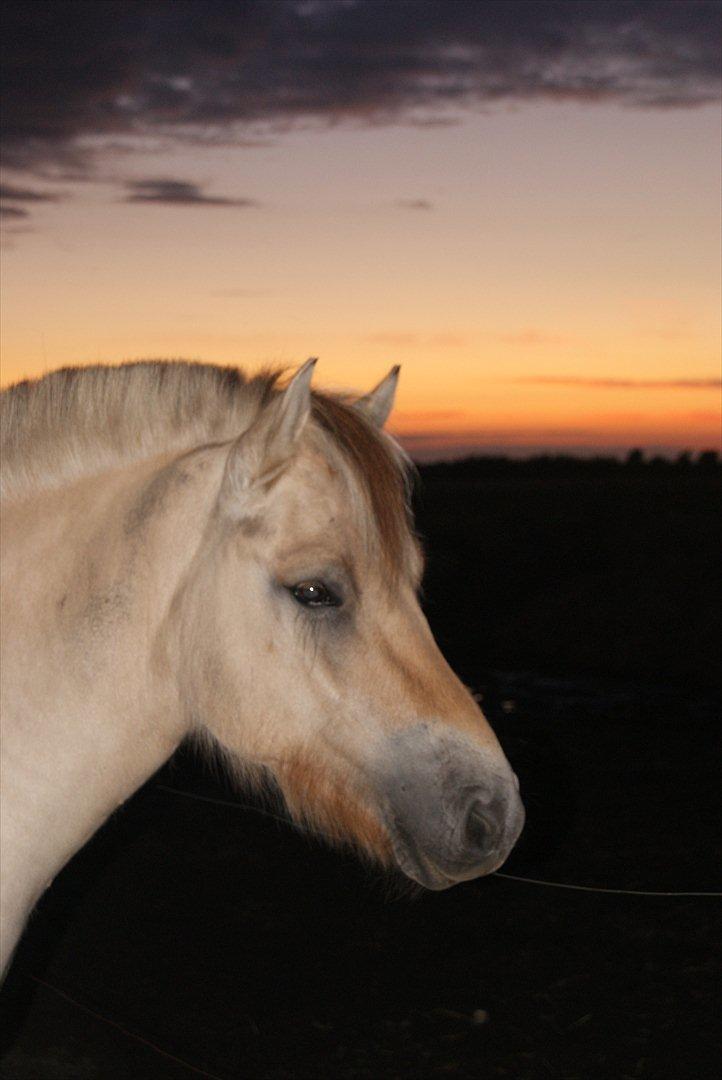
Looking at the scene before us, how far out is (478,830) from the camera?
192cm

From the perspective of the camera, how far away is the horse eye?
1885mm

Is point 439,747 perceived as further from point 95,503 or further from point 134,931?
point 134,931

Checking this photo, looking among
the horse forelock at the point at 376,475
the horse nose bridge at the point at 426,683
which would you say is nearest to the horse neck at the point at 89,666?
the horse forelock at the point at 376,475

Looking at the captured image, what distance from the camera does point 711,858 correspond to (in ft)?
19.6

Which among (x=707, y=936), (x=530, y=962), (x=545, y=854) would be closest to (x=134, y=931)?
(x=530, y=962)

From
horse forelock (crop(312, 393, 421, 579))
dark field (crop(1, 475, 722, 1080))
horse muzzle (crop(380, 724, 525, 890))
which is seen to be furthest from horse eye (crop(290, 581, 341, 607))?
dark field (crop(1, 475, 722, 1080))

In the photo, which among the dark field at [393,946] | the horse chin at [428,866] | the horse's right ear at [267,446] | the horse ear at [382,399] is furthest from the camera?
the dark field at [393,946]

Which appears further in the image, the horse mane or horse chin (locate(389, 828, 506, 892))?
the horse mane

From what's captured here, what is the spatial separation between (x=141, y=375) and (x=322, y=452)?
443 millimetres

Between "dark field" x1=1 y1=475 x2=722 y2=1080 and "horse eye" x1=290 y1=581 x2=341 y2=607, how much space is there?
873 mm

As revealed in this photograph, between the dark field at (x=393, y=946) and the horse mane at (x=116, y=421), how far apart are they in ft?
3.79

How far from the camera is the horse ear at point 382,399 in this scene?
2295mm

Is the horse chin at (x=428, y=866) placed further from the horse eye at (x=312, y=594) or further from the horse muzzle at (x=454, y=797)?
the horse eye at (x=312, y=594)

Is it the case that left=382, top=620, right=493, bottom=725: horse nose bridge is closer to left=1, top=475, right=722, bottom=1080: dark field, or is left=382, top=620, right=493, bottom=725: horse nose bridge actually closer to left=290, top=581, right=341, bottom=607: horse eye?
left=290, top=581, right=341, bottom=607: horse eye
